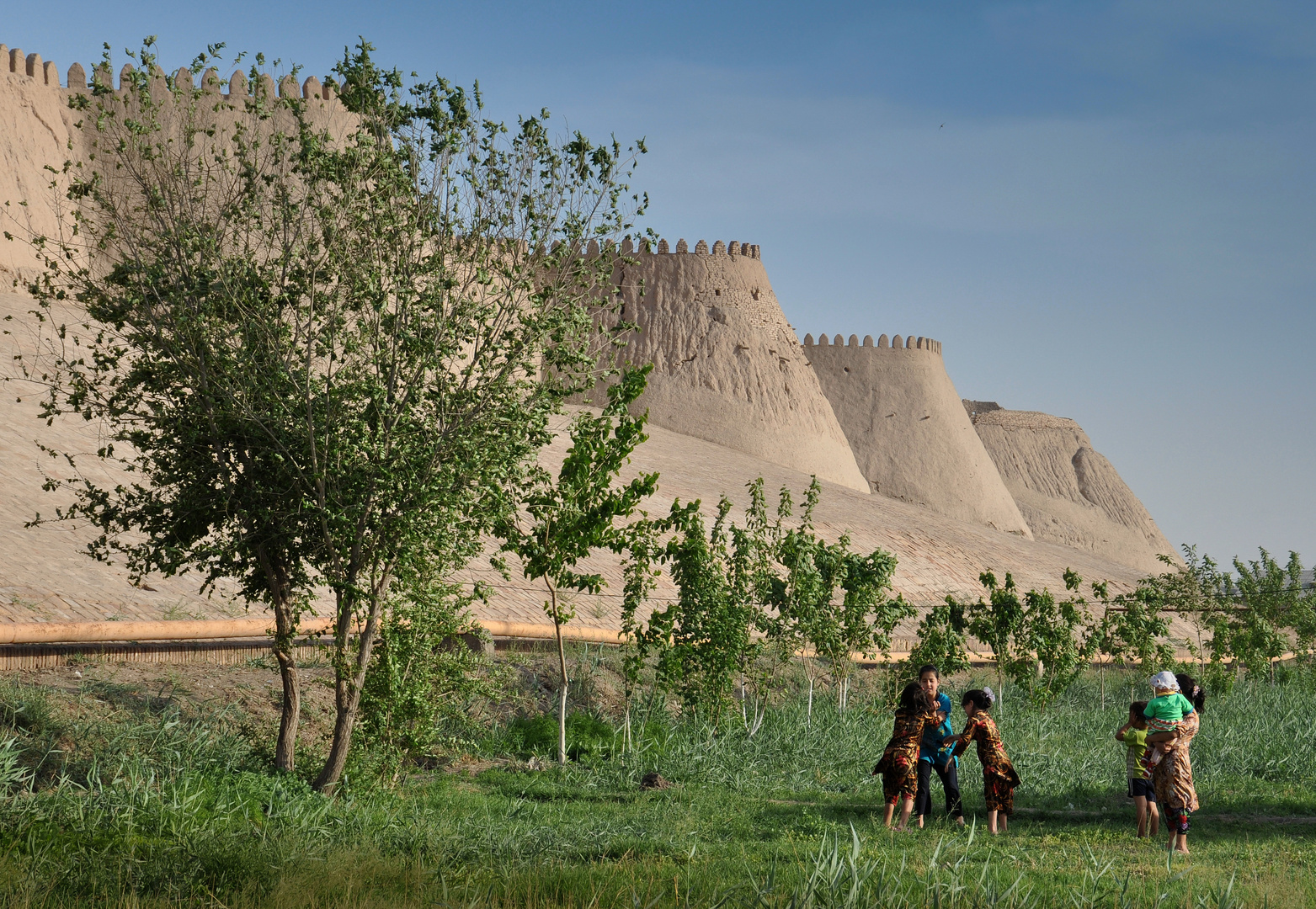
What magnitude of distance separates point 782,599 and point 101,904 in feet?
23.6

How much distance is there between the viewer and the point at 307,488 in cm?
644

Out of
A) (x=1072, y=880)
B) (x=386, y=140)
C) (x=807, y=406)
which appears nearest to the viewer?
(x=1072, y=880)

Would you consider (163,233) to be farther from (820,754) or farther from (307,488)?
(820,754)

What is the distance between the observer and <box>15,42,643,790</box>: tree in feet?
20.5

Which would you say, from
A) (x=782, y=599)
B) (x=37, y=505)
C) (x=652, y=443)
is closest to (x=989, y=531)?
(x=652, y=443)

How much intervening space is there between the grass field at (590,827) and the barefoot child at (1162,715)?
1.70 feet

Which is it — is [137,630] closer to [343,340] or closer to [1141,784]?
[343,340]

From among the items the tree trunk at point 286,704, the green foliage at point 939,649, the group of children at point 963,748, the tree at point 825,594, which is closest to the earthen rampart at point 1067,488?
the green foliage at point 939,649

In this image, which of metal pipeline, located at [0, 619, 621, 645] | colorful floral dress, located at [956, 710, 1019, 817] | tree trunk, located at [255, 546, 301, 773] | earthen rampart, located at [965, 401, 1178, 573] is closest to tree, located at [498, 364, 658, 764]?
metal pipeline, located at [0, 619, 621, 645]

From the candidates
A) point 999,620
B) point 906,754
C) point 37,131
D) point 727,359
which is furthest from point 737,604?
point 727,359

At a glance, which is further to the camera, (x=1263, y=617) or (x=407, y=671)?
(x=1263, y=617)

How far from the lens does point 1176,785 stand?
21.8ft

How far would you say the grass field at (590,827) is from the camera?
4.91 meters

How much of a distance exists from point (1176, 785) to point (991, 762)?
1.02m
